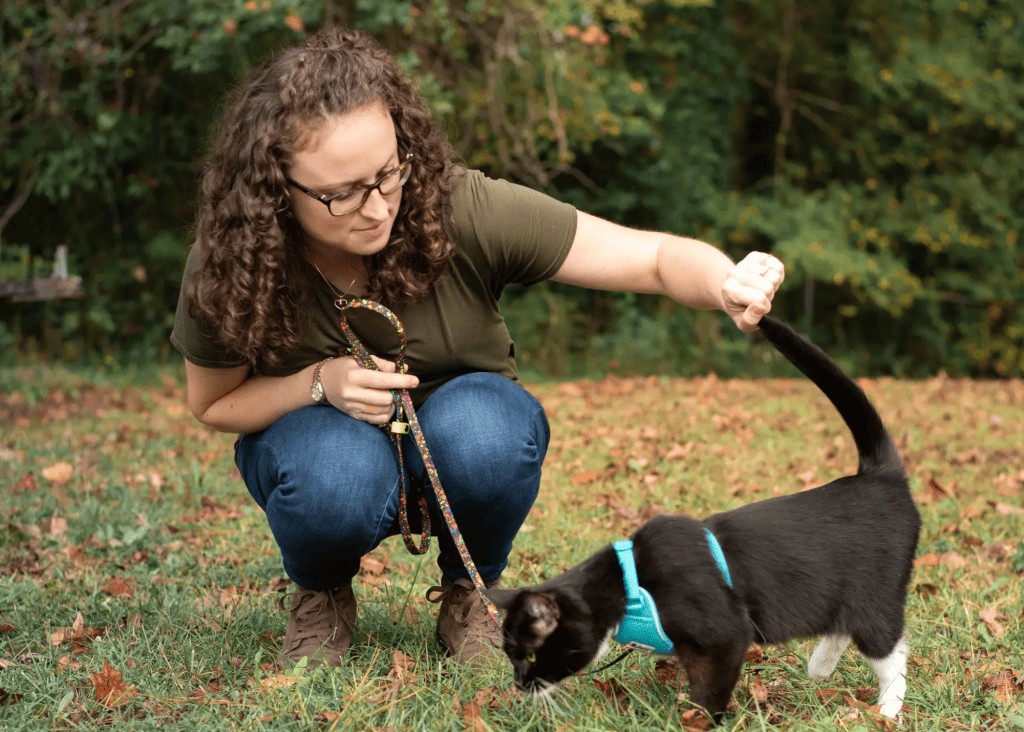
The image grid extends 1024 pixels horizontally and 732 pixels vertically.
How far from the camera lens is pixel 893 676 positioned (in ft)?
6.80

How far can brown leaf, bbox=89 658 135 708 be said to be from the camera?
A: 2164 mm

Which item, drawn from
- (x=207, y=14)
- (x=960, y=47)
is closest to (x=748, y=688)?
(x=207, y=14)

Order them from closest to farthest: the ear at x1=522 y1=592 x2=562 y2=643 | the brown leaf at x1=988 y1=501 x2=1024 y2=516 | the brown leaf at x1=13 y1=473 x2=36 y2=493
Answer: the ear at x1=522 y1=592 x2=562 y2=643, the brown leaf at x1=988 y1=501 x2=1024 y2=516, the brown leaf at x1=13 y1=473 x2=36 y2=493

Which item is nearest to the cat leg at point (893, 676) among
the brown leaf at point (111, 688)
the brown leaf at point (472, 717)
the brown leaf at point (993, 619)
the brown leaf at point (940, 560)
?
the brown leaf at point (993, 619)

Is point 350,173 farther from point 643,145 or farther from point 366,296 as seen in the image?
point 643,145

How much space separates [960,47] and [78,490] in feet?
37.0

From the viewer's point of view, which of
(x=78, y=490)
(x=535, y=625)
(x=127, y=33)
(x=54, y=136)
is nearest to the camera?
(x=535, y=625)

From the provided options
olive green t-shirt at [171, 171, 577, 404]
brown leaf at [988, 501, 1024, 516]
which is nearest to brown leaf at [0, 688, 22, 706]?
olive green t-shirt at [171, 171, 577, 404]

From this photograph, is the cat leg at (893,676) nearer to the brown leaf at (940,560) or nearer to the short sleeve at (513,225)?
the short sleeve at (513,225)

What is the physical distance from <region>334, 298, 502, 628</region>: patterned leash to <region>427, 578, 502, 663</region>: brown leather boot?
0.21ft

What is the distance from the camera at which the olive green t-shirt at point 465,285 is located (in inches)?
92.9

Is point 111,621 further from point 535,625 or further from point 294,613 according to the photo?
point 535,625

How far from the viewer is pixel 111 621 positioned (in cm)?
273

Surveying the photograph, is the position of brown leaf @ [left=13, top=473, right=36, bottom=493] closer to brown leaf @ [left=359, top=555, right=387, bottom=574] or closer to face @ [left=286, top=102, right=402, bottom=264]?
brown leaf @ [left=359, top=555, right=387, bottom=574]
